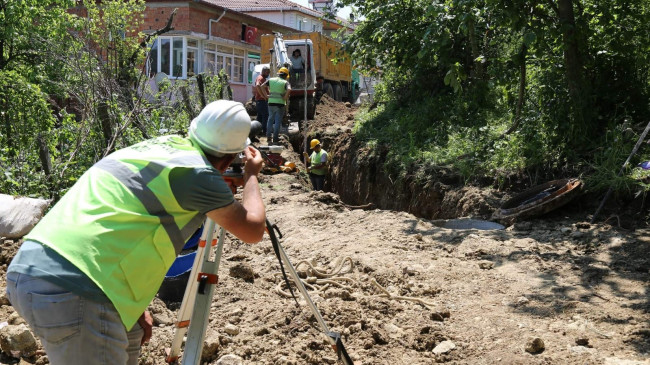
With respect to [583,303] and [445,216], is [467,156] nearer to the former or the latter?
[445,216]

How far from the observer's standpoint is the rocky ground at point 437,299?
4273mm

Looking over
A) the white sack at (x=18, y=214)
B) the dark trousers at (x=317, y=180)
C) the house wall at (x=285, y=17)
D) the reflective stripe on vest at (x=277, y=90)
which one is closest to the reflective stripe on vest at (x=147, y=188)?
the white sack at (x=18, y=214)

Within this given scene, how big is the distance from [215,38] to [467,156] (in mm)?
23243

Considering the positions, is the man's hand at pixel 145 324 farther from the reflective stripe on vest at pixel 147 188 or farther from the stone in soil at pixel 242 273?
the stone in soil at pixel 242 273

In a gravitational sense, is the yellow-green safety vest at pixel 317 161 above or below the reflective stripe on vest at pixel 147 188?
below

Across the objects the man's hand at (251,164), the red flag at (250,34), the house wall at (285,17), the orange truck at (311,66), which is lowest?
the man's hand at (251,164)

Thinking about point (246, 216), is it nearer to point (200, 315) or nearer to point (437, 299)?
point (200, 315)

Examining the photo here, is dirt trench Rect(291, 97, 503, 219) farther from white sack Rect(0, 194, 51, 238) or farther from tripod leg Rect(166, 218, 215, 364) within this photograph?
tripod leg Rect(166, 218, 215, 364)

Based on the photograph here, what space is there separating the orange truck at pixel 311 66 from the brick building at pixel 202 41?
565 centimetres

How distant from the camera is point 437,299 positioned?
5.32 meters

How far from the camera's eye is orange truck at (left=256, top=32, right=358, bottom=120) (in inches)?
742

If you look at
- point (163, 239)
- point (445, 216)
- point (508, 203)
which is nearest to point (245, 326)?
point (163, 239)

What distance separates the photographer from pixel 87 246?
2109 mm

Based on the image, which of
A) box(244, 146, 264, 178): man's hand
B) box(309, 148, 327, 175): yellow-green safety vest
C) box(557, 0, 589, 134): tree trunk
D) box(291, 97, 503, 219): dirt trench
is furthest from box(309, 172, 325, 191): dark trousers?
box(244, 146, 264, 178): man's hand
